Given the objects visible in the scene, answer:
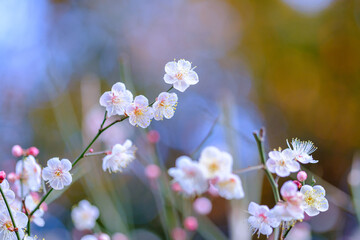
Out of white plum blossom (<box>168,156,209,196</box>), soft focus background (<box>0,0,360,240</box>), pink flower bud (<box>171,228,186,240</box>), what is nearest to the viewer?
white plum blossom (<box>168,156,209,196</box>)

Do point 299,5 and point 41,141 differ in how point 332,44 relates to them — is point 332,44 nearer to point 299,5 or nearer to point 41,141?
point 299,5

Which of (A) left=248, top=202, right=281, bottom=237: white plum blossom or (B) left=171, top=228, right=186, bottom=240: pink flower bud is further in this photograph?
(B) left=171, top=228, right=186, bottom=240: pink flower bud

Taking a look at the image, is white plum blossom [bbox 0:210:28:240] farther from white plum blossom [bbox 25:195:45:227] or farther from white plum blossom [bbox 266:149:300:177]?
white plum blossom [bbox 266:149:300:177]

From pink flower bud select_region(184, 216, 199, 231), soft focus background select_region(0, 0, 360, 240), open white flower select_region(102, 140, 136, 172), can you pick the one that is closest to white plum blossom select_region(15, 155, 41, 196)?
open white flower select_region(102, 140, 136, 172)

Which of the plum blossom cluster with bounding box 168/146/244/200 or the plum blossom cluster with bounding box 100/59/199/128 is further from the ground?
the plum blossom cluster with bounding box 100/59/199/128

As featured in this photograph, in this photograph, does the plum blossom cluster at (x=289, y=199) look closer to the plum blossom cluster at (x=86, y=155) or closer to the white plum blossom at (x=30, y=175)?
the plum blossom cluster at (x=86, y=155)

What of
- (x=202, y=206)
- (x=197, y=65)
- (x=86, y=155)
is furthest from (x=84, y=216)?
(x=197, y=65)

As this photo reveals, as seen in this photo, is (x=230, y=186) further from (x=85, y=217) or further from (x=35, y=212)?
(x=85, y=217)

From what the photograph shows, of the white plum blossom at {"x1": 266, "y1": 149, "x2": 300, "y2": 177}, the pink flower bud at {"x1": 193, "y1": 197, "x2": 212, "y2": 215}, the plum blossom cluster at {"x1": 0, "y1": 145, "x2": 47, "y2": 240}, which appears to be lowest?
the pink flower bud at {"x1": 193, "y1": 197, "x2": 212, "y2": 215}
